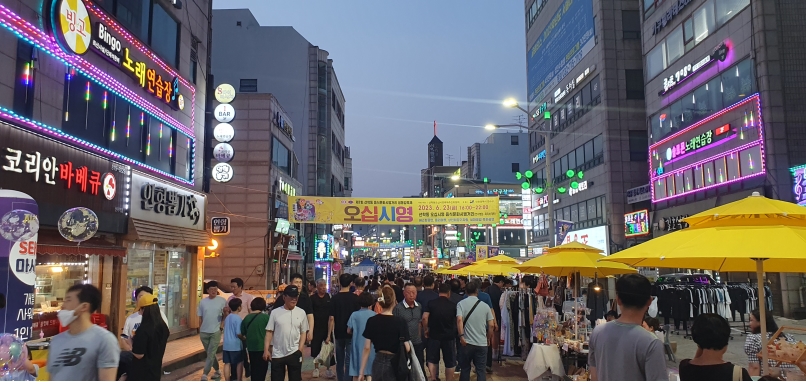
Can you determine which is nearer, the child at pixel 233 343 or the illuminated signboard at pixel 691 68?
the child at pixel 233 343

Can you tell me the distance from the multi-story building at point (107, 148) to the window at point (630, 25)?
29.5 meters

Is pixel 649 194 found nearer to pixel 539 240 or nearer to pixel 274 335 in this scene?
pixel 539 240

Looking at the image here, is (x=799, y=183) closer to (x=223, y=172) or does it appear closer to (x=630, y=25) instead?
(x=630, y=25)

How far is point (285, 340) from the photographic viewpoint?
8852 mm

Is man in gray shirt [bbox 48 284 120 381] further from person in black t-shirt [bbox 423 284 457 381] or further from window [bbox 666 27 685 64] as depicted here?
window [bbox 666 27 685 64]

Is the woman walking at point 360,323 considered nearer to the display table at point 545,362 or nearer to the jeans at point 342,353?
the jeans at point 342,353

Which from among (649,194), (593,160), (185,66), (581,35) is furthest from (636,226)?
(185,66)

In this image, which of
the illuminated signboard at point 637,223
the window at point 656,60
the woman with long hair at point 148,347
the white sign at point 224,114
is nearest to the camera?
the woman with long hair at point 148,347

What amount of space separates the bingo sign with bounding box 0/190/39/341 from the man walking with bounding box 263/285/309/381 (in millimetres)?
3703

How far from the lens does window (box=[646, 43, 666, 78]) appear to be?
32.8 metres

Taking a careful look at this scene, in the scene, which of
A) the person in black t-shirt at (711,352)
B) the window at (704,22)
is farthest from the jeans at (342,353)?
the window at (704,22)

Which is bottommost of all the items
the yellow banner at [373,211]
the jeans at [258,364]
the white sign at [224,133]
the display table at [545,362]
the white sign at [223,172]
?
the display table at [545,362]

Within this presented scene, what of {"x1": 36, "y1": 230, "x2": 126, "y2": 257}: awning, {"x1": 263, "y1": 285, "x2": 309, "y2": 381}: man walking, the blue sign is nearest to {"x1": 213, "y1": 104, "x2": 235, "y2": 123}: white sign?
{"x1": 36, "y1": 230, "x2": 126, "y2": 257}: awning

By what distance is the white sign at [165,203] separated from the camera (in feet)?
55.0
